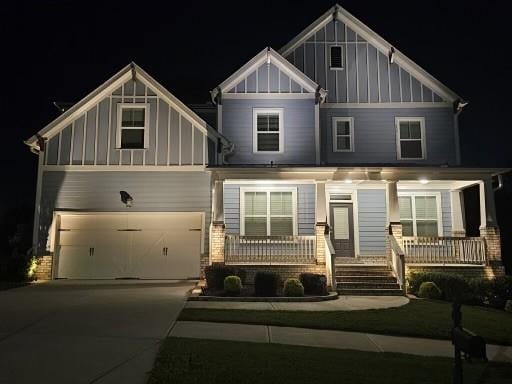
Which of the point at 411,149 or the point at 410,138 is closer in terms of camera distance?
the point at 411,149

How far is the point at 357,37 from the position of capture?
18172mm

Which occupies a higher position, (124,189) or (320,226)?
(124,189)

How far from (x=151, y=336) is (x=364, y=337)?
360cm

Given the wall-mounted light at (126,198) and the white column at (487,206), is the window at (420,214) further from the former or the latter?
the wall-mounted light at (126,198)

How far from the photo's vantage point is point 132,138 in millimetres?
16453

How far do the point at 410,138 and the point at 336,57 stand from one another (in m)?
4.28

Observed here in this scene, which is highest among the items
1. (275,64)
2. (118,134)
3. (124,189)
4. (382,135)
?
(275,64)

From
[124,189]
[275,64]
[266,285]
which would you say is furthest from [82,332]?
[275,64]

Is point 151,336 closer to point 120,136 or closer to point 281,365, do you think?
point 281,365

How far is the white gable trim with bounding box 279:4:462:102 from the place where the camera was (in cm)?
1755

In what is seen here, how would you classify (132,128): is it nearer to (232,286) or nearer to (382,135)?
(232,286)

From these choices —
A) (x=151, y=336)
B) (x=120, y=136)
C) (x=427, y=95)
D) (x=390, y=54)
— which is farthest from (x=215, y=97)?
(x=151, y=336)

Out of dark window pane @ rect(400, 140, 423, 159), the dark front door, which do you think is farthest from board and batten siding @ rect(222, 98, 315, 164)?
dark window pane @ rect(400, 140, 423, 159)

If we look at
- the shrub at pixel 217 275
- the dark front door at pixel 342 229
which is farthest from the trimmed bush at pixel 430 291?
the shrub at pixel 217 275
